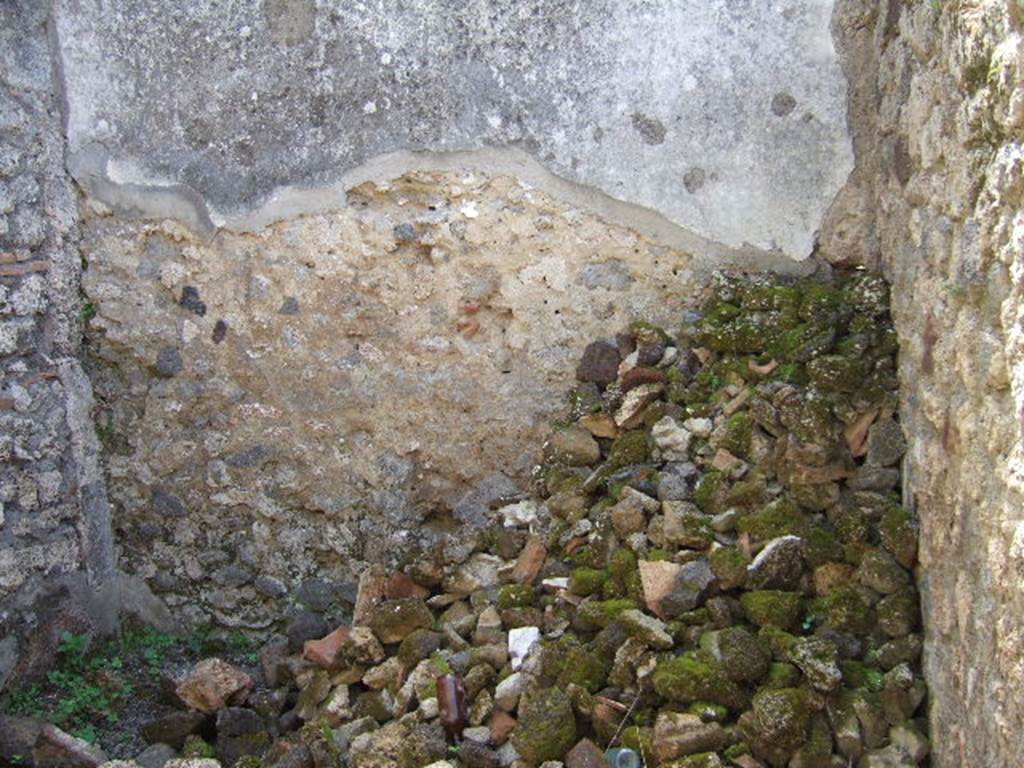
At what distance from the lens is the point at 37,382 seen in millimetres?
3885

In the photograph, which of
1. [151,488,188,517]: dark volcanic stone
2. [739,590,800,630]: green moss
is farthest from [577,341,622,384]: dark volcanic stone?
[151,488,188,517]: dark volcanic stone

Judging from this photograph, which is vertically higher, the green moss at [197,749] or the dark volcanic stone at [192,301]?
the dark volcanic stone at [192,301]

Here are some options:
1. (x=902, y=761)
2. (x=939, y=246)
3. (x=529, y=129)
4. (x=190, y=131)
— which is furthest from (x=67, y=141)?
(x=902, y=761)

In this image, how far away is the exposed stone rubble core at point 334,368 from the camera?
3.75 meters

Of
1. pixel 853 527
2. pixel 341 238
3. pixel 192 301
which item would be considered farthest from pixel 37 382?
pixel 853 527

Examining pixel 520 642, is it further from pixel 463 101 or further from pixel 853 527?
pixel 463 101

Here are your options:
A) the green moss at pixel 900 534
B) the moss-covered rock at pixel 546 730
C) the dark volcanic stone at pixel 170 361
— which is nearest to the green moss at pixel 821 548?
the green moss at pixel 900 534

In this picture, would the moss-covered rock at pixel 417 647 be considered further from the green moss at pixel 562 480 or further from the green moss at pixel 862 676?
the green moss at pixel 862 676

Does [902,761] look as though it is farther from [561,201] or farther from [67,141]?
[67,141]

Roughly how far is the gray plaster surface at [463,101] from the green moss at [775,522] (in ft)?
2.83

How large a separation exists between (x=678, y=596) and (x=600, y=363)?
3.10 ft

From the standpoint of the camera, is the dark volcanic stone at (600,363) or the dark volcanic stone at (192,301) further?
the dark volcanic stone at (192,301)

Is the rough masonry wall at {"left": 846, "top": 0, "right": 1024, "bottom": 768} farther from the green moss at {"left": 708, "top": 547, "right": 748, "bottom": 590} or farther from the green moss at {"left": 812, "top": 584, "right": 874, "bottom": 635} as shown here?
the green moss at {"left": 708, "top": 547, "right": 748, "bottom": 590}

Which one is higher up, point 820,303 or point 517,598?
point 820,303
